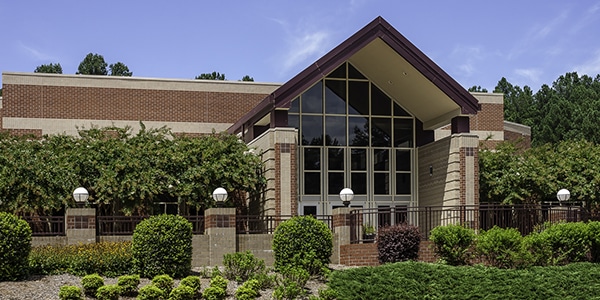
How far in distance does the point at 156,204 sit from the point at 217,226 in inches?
216

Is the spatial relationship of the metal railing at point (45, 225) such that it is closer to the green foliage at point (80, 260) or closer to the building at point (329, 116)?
the green foliage at point (80, 260)

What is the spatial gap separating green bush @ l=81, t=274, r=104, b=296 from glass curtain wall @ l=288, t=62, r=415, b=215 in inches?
478

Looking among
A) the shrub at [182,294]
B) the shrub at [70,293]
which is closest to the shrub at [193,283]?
the shrub at [182,294]

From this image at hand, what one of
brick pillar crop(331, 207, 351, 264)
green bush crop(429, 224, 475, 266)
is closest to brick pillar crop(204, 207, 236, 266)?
brick pillar crop(331, 207, 351, 264)

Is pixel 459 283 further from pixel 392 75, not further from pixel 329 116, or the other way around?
pixel 329 116

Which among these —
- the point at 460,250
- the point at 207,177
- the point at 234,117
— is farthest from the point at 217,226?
the point at 234,117

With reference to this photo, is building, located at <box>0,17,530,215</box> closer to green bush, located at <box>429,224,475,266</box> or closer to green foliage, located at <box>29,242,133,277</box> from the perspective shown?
green bush, located at <box>429,224,475,266</box>

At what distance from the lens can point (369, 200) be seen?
101 feet

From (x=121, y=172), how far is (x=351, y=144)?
8.41 metres

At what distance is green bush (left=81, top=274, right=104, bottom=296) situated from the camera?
18.7 meters

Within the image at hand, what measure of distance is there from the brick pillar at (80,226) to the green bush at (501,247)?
32.7ft

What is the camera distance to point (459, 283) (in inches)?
740

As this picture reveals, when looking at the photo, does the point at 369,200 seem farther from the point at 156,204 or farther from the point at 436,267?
the point at 436,267

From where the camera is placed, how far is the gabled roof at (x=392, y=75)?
27.0 meters
